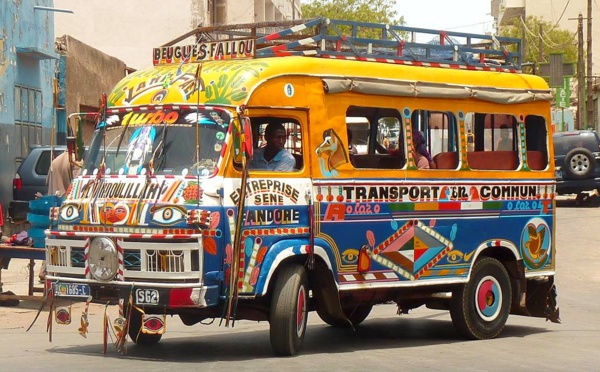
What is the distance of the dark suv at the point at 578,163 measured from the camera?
30.3 metres

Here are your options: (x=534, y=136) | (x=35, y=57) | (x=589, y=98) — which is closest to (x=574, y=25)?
(x=589, y=98)

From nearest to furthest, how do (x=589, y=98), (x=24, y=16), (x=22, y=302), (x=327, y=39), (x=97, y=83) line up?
(x=327, y=39), (x=22, y=302), (x=24, y=16), (x=97, y=83), (x=589, y=98)

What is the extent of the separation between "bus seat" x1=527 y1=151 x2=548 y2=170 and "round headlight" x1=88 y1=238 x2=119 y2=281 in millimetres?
5195

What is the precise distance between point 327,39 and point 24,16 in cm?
1486

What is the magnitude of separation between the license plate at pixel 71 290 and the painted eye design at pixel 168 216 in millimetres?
934

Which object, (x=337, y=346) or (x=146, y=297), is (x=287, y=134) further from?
(x=337, y=346)

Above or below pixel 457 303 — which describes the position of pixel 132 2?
above

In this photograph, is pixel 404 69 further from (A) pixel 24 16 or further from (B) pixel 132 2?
(B) pixel 132 2

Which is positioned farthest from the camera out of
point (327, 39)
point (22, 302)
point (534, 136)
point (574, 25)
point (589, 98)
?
point (574, 25)

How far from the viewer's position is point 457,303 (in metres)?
12.2

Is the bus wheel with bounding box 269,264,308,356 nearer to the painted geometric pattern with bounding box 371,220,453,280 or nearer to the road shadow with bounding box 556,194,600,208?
the painted geometric pattern with bounding box 371,220,453,280

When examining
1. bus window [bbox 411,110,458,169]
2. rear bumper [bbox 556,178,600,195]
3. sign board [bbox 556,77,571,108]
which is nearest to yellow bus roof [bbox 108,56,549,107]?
bus window [bbox 411,110,458,169]

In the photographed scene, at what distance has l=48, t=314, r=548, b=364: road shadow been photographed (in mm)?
10508

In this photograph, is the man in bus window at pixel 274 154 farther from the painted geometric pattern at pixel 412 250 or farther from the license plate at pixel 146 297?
the license plate at pixel 146 297
